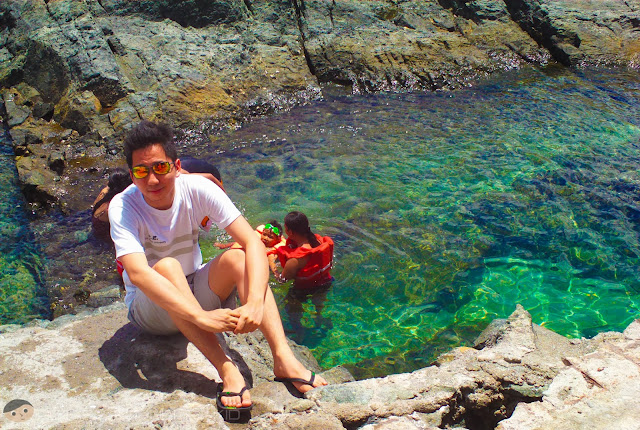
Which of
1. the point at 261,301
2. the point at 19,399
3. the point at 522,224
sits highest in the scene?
the point at 261,301

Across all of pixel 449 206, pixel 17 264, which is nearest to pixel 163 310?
pixel 17 264

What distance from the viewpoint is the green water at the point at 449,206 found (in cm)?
566

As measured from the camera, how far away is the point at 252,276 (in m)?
3.51

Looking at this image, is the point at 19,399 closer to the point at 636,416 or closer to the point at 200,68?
the point at 636,416

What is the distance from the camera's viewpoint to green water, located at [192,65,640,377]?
5660 millimetres

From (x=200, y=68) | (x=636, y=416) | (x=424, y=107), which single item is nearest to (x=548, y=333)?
(x=636, y=416)

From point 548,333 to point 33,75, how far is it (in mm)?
12197

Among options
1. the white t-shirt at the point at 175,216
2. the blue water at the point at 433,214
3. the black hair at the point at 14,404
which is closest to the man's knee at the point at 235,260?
the white t-shirt at the point at 175,216

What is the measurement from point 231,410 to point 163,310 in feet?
2.93

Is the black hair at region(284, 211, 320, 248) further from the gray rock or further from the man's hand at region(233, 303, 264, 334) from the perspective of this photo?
the man's hand at region(233, 303, 264, 334)

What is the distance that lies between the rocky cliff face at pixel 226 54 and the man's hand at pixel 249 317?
20.4 ft

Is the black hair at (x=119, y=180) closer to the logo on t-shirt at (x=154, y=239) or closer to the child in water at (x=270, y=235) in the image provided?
the child in water at (x=270, y=235)

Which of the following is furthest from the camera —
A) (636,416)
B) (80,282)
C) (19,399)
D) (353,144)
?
(353,144)

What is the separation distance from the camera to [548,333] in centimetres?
444
